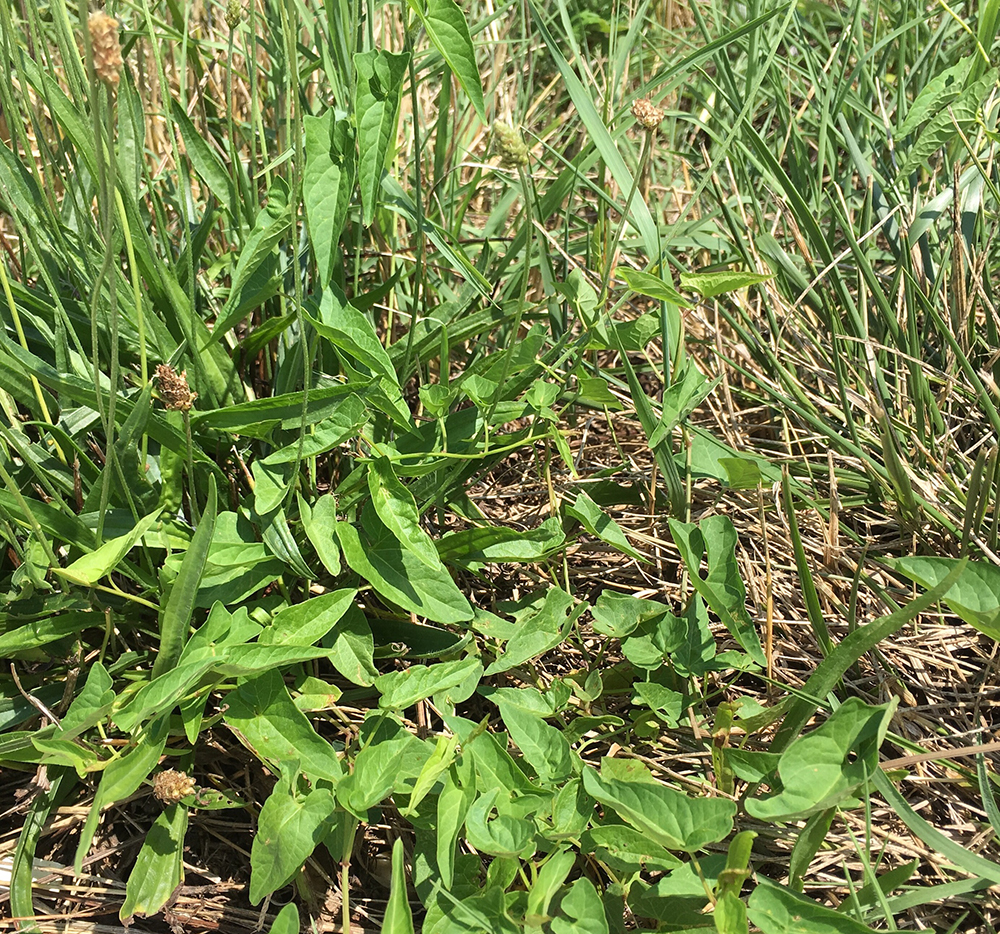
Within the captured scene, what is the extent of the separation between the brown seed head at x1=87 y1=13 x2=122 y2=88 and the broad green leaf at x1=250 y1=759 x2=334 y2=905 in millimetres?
738

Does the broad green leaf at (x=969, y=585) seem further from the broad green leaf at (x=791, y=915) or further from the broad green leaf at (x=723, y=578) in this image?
the broad green leaf at (x=791, y=915)

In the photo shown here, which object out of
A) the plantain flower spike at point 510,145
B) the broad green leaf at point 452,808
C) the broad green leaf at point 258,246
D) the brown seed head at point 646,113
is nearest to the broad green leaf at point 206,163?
the broad green leaf at point 258,246

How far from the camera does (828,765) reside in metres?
1.01

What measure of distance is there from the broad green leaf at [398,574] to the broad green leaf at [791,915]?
477 mm

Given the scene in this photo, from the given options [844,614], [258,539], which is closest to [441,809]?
[258,539]

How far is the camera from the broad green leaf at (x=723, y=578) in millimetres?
1247

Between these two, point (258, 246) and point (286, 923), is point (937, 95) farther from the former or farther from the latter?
point (286, 923)

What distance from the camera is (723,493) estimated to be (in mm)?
1542

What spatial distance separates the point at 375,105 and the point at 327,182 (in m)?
0.12

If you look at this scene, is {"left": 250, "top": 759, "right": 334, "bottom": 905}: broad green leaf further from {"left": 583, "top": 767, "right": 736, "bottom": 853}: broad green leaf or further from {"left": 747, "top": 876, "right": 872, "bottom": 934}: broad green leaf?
{"left": 747, "top": 876, "right": 872, "bottom": 934}: broad green leaf

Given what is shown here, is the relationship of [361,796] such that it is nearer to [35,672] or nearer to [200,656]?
[200,656]

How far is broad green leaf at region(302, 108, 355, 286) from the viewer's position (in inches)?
51.0

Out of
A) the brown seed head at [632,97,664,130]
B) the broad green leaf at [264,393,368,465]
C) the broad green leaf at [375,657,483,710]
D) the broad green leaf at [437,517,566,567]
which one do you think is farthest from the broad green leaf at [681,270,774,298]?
the broad green leaf at [375,657,483,710]

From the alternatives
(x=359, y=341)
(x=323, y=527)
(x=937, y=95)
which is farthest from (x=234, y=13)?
(x=937, y=95)
